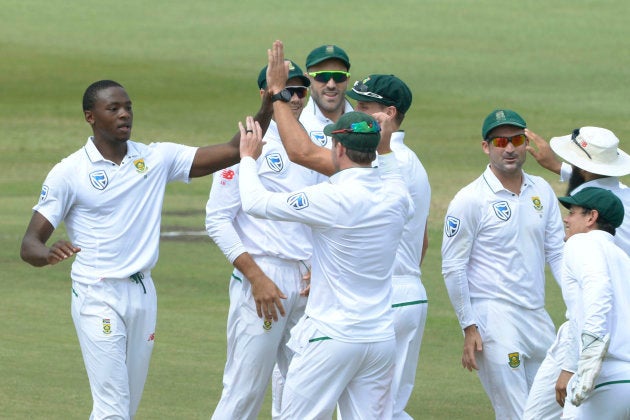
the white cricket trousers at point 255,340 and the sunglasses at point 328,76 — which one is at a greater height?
the sunglasses at point 328,76

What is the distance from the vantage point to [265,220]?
918 centimetres

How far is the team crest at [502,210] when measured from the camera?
9016 millimetres

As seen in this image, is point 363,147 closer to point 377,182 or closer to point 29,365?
point 377,182

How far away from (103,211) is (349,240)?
5.55ft

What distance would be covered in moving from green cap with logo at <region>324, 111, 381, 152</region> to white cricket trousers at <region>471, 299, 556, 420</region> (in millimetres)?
1800

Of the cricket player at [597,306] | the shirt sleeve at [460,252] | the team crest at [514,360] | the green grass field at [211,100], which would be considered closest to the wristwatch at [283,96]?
the shirt sleeve at [460,252]

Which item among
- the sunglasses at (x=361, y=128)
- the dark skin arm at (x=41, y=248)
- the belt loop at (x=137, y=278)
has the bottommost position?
the belt loop at (x=137, y=278)

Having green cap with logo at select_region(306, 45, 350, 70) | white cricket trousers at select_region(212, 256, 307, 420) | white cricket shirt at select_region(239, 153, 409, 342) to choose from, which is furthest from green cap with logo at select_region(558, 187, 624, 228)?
green cap with logo at select_region(306, 45, 350, 70)

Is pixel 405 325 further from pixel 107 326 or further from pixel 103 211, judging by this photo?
pixel 103 211

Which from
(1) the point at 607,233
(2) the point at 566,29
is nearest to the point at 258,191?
(1) the point at 607,233

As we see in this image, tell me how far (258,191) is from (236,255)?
52.5 inches

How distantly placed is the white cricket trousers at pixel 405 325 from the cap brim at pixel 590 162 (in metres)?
1.20

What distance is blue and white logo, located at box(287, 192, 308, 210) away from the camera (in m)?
7.55

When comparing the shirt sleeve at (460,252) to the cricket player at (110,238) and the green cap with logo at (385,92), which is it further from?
the cricket player at (110,238)
